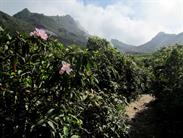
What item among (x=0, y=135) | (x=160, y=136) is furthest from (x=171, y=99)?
(x=0, y=135)

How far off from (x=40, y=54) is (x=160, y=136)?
664cm

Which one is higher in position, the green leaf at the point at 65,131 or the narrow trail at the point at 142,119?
the green leaf at the point at 65,131

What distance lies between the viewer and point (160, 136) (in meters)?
9.95

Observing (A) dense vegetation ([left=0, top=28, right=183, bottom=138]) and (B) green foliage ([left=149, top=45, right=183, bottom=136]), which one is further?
(B) green foliage ([left=149, top=45, right=183, bottom=136])

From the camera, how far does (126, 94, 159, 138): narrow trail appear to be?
10.2 m

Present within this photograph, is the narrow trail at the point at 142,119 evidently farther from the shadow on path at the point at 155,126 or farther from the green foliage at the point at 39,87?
the green foliage at the point at 39,87

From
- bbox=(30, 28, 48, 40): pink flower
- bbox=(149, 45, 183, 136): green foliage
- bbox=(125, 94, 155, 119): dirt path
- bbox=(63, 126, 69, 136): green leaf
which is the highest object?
bbox=(30, 28, 48, 40): pink flower

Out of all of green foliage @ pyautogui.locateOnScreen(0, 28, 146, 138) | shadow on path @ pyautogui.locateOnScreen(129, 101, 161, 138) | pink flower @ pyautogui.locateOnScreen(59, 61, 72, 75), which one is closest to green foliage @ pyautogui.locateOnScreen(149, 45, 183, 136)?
shadow on path @ pyautogui.locateOnScreen(129, 101, 161, 138)

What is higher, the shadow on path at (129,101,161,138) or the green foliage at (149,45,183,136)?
the green foliage at (149,45,183,136)

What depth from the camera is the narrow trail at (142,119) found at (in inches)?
403

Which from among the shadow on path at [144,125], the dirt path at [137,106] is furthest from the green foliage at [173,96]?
the dirt path at [137,106]

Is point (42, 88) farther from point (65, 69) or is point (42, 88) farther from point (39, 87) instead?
point (65, 69)

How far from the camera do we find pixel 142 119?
12.4 m

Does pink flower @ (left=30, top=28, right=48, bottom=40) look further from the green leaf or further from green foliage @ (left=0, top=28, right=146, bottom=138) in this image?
the green leaf
